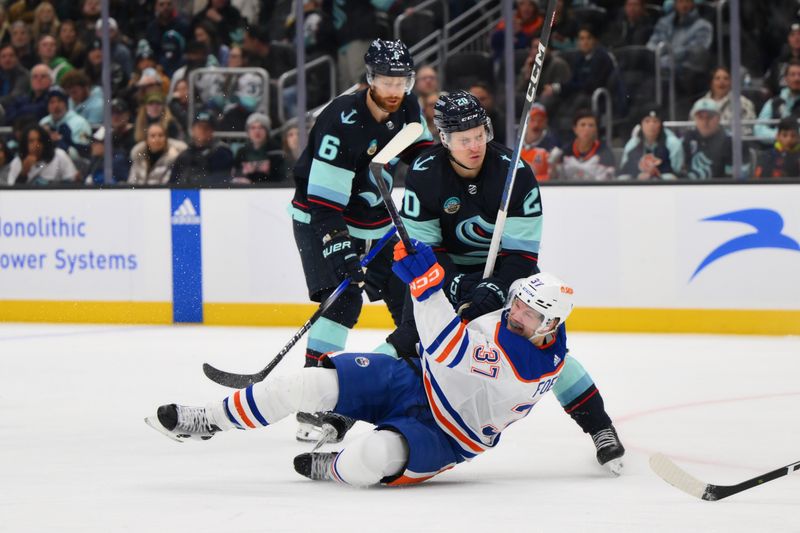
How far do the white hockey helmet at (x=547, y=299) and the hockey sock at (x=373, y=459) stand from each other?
434 mm

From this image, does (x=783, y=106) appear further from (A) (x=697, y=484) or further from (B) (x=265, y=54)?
(A) (x=697, y=484)

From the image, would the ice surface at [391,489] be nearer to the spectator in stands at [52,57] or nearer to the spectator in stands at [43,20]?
the spectator in stands at [52,57]

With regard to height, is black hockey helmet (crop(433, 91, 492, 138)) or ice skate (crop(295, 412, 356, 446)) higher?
black hockey helmet (crop(433, 91, 492, 138))

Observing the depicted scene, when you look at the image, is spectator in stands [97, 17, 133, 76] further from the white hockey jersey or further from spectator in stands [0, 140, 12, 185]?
the white hockey jersey

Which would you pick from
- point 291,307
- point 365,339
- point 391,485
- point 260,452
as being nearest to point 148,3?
point 291,307

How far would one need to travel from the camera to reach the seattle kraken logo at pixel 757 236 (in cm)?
662

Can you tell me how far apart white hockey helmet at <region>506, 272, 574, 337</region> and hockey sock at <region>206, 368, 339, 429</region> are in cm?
54

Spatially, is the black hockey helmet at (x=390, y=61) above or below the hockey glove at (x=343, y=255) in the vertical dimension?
above

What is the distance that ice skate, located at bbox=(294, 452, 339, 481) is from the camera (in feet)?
10.9

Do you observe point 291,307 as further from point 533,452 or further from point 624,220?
→ point 533,452

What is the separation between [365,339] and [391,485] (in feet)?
11.5

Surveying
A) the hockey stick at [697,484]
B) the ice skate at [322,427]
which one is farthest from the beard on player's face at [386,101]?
the hockey stick at [697,484]

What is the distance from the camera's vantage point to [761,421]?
4.41 m

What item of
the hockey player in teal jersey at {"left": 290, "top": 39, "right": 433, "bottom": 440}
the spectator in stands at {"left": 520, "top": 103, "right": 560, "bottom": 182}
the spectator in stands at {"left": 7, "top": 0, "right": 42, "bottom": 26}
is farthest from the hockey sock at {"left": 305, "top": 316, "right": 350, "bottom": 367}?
the spectator in stands at {"left": 7, "top": 0, "right": 42, "bottom": 26}
